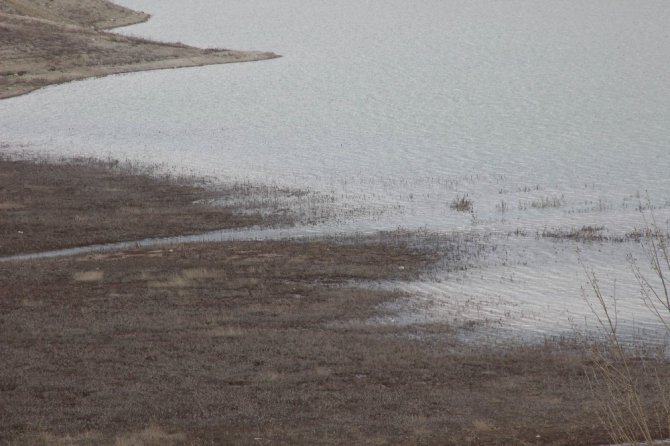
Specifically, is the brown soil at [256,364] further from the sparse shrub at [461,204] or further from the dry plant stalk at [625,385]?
the sparse shrub at [461,204]

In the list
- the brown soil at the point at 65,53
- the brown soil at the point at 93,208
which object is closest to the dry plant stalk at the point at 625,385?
the brown soil at the point at 93,208

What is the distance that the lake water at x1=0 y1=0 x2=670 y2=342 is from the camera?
1367 inches

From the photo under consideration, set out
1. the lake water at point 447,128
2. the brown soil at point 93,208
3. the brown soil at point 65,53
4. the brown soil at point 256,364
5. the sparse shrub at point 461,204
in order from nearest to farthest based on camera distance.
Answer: the brown soil at point 256,364 < the lake water at point 447,128 < the brown soil at point 93,208 < the sparse shrub at point 461,204 < the brown soil at point 65,53

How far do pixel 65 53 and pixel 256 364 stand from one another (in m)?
72.6

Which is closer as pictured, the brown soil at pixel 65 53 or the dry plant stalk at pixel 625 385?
the dry plant stalk at pixel 625 385

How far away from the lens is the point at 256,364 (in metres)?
23.1

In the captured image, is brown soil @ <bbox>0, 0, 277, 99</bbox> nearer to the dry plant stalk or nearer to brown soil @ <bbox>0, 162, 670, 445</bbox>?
brown soil @ <bbox>0, 162, 670, 445</bbox>

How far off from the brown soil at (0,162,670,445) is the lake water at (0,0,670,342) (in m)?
3.37

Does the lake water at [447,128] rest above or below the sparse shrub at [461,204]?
above

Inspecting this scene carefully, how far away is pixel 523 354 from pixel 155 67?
74.4m

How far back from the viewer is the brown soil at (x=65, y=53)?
84750 mm

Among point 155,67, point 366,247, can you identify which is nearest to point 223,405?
point 366,247

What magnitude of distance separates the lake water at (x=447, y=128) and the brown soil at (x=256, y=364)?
337 cm

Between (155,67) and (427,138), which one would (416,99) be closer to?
(427,138)
